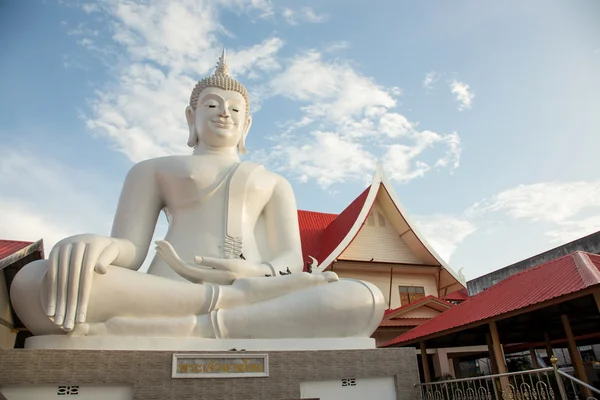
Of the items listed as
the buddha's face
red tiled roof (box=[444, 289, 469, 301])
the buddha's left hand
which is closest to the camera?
the buddha's left hand

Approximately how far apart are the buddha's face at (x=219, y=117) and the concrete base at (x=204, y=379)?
339 cm

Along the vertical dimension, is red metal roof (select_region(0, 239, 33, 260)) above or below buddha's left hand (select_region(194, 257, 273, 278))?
above

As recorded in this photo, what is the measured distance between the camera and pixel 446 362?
1356 cm

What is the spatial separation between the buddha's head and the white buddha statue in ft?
0.05

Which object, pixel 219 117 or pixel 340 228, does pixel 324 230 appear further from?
pixel 219 117

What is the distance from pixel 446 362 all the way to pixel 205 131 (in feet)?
34.3

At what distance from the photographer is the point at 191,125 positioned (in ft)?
24.2

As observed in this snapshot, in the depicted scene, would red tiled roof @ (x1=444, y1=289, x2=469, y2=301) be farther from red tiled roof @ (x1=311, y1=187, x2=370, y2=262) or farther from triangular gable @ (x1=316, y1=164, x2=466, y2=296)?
red tiled roof @ (x1=311, y1=187, x2=370, y2=262)

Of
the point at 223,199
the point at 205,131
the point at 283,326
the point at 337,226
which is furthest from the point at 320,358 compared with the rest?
the point at 337,226

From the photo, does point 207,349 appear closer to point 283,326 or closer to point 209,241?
point 283,326

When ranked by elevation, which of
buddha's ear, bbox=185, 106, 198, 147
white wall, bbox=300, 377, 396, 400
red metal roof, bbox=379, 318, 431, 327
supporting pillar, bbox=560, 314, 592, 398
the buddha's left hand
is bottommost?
white wall, bbox=300, 377, 396, 400

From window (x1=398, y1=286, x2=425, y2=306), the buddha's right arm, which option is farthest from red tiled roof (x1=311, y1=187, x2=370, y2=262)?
the buddha's right arm

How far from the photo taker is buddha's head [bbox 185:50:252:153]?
6.86 meters

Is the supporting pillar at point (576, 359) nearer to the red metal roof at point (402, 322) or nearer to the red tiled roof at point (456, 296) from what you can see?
the red metal roof at point (402, 322)
